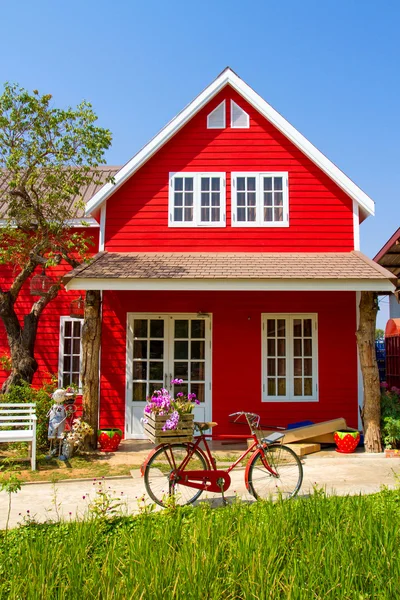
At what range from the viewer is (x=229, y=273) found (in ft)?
30.2

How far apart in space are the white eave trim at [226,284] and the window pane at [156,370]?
2.29 metres

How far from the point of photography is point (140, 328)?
1088 cm

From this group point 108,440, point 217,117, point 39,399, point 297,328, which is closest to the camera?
point 39,399

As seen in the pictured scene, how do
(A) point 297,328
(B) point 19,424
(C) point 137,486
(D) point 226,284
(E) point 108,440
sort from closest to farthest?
(C) point 137,486
(B) point 19,424
(D) point 226,284
(E) point 108,440
(A) point 297,328

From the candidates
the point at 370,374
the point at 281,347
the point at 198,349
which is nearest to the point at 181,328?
the point at 198,349

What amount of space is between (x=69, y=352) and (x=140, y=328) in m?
1.89

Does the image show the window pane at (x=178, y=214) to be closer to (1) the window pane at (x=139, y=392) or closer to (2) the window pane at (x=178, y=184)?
(2) the window pane at (x=178, y=184)

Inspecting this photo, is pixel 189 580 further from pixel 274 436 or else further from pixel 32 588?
pixel 274 436

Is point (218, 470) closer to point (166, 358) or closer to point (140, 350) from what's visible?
point (166, 358)

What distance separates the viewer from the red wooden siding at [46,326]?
11570mm

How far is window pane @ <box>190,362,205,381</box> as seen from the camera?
1076 centimetres

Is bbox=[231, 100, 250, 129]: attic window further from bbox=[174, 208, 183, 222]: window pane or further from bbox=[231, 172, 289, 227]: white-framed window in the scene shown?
bbox=[174, 208, 183, 222]: window pane

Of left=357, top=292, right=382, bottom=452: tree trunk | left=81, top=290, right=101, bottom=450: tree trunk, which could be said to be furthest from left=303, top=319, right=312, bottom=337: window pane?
left=81, top=290, right=101, bottom=450: tree trunk

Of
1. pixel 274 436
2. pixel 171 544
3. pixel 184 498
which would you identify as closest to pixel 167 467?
pixel 184 498
